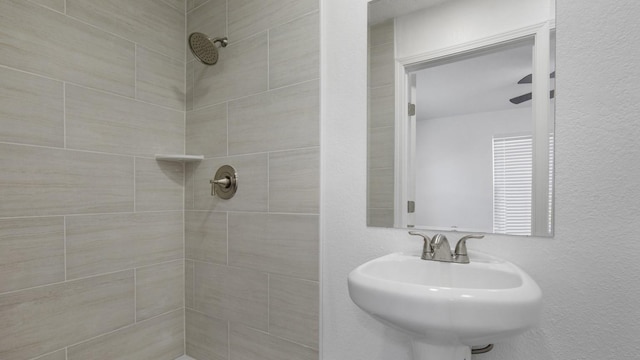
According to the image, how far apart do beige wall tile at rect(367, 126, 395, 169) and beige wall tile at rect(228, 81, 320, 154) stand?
0.69 feet

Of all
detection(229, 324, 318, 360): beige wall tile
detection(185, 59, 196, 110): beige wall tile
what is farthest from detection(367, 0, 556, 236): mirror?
detection(185, 59, 196, 110): beige wall tile

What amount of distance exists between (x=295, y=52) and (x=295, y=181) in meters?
0.51

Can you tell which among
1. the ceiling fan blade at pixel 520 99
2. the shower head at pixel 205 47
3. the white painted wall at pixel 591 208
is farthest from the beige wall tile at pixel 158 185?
the ceiling fan blade at pixel 520 99

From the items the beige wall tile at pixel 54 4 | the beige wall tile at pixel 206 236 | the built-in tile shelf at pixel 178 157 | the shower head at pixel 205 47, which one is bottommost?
the beige wall tile at pixel 206 236

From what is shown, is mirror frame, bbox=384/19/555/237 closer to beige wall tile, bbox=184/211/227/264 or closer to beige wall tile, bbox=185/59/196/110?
beige wall tile, bbox=184/211/227/264

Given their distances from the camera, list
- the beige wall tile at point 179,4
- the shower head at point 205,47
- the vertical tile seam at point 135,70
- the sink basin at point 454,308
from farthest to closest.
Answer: the beige wall tile at point 179,4 → the vertical tile seam at point 135,70 → the shower head at point 205,47 → the sink basin at point 454,308

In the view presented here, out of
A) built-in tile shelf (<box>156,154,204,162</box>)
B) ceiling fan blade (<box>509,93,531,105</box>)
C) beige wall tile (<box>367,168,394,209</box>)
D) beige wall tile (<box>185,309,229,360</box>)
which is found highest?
ceiling fan blade (<box>509,93,531,105</box>)

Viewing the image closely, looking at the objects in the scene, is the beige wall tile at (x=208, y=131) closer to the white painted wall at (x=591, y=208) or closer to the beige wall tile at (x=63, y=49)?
the beige wall tile at (x=63, y=49)

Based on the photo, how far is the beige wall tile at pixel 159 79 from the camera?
4.95 ft

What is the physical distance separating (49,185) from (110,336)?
67cm

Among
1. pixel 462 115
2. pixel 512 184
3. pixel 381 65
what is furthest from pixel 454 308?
pixel 381 65

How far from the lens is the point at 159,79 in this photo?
159cm

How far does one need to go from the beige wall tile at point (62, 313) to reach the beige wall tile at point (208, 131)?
649 mm

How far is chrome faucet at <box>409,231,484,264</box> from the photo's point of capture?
924 millimetres
